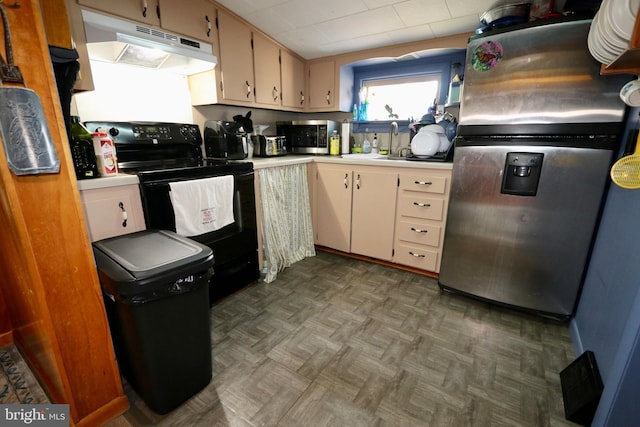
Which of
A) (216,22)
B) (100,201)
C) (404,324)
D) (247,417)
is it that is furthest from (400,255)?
(216,22)

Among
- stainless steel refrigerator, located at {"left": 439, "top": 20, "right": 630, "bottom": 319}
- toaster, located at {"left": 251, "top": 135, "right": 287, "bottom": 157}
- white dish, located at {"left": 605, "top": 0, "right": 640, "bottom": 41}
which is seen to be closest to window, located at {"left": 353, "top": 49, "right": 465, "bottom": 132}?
toaster, located at {"left": 251, "top": 135, "right": 287, "bottom": 157}

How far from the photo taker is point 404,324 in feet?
5.67

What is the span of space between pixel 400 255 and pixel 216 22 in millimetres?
2281

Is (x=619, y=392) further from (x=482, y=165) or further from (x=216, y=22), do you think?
(x=216, y=22)

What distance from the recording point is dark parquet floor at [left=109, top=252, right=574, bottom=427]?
1.16 metres

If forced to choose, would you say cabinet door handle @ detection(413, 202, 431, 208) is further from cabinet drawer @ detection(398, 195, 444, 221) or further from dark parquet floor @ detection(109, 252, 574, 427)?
dark parquet floor @ detection(109, 252, 574, 427)

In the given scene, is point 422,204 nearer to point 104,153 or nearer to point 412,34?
point 412,34

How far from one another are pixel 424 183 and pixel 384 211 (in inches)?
15.9

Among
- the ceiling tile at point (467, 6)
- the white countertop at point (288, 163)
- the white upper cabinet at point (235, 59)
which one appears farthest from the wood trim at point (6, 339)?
the ceiling tile at point (467, 6)

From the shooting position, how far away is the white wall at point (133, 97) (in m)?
1.74

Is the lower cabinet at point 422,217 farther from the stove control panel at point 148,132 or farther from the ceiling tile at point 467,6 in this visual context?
the stove control panel at point 148,132

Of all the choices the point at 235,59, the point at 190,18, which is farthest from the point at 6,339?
the point at 235,59

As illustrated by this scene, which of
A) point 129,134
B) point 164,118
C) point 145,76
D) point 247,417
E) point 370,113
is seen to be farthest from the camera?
point 370,113

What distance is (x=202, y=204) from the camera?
1686mm
